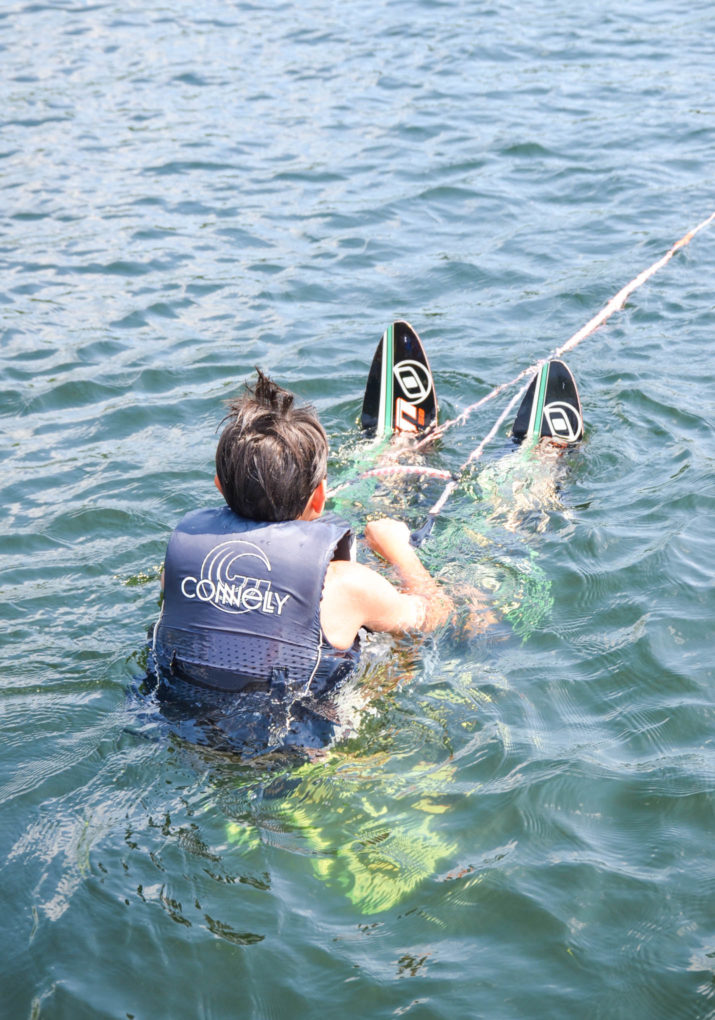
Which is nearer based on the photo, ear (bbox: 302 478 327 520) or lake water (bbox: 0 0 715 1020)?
lake water (bbox: 0 0 715 1020)

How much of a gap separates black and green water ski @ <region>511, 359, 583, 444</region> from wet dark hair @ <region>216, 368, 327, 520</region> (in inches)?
121

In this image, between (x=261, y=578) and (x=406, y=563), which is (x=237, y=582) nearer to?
(x=261, y=578)

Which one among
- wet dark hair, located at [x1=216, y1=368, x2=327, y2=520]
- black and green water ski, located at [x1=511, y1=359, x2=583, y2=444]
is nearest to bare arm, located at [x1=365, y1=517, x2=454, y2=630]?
wet dark hair, located at [x1=216, y1=368, x2=327, y2=520]

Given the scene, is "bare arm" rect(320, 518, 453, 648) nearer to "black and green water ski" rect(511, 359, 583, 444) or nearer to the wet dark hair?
the wet dark hair

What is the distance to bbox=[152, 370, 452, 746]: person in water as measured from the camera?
3.53m

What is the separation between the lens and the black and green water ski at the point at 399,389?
6684 mm

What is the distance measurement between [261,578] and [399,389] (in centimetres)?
335

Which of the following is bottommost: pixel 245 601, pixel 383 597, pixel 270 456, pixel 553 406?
pixel 553 406

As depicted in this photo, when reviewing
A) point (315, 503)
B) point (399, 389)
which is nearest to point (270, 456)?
point (315, 503)

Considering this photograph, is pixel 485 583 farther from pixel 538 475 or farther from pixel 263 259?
pixel 263 259

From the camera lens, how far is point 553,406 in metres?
6.42

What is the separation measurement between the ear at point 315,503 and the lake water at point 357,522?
28.8 inches

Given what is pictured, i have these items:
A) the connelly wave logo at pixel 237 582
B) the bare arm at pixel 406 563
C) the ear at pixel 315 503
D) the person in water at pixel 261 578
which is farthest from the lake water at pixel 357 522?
the ear at pixel 315 503

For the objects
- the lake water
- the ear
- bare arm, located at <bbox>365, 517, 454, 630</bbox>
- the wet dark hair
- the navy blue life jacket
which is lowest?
the lake water
